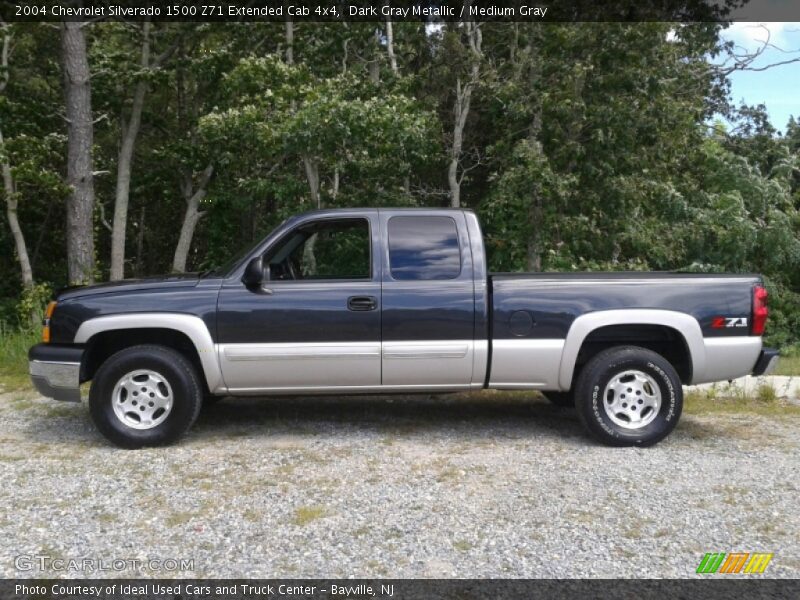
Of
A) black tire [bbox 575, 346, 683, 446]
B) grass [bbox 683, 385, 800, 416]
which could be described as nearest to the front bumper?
black tire [bbox 575, 346, 683, 446]

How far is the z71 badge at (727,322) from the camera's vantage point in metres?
5.45

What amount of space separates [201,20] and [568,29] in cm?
641

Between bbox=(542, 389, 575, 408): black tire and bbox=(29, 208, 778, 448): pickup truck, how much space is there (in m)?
0.92

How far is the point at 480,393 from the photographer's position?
24.5 ft

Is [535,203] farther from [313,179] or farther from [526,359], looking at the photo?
[526,359]

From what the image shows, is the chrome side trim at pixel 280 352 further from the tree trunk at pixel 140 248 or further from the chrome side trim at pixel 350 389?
the tree trunk at pixel 140 248

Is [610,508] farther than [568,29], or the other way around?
[568,29]

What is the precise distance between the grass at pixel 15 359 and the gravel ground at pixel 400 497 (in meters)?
1.76

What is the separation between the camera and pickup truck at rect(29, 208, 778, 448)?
17.6 ft

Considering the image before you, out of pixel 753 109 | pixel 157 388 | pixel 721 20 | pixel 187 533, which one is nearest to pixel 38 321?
pixel 157 388

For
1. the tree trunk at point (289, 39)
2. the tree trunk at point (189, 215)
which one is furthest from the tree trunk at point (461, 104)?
the tree trunk at point (189, 215)

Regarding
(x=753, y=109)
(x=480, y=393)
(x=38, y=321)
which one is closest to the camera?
(x=480, y=393)

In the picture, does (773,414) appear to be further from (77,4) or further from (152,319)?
(77,4)

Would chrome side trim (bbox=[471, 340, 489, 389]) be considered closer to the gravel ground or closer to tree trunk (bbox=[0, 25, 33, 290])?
the gravel ground
